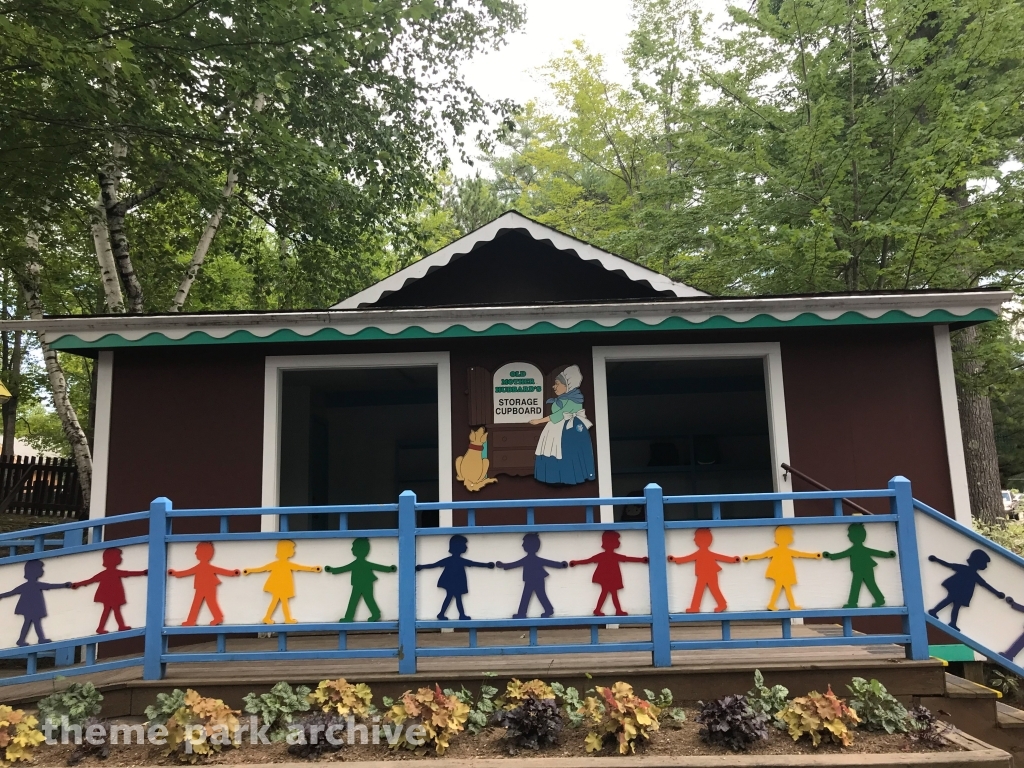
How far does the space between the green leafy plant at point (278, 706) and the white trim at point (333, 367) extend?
2.42m

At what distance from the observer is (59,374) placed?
13898mm

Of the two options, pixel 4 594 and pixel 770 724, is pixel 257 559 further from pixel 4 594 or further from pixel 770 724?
pixel 770 724

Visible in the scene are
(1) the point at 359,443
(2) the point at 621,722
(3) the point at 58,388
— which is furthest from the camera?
(3) the point at 58,388

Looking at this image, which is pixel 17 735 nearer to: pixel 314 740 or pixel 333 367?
→ pixel 314 740

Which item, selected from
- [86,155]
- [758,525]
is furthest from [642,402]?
[86,155]

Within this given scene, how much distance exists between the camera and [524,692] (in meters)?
4.26

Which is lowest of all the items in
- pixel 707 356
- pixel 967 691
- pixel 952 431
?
pixel 967 691

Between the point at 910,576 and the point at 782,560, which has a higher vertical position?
the point at 782,560

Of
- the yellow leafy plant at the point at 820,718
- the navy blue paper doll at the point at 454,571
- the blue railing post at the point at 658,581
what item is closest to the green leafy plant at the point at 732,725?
the yellow leafy plant at the point at 820,718

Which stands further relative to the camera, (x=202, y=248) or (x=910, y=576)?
(x=202, y=248)

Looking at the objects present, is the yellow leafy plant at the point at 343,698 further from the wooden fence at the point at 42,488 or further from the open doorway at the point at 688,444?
the wooden fence at the point at 42,488

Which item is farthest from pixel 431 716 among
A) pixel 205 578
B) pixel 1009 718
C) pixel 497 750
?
pixel 1009 718

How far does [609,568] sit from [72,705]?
346cm

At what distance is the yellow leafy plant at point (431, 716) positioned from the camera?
13.2 ft
